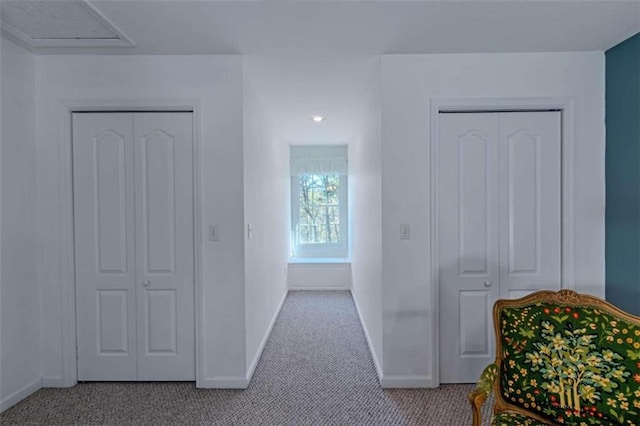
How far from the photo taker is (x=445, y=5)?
194 cm

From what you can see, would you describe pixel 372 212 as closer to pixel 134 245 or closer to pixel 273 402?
pixel 273 402

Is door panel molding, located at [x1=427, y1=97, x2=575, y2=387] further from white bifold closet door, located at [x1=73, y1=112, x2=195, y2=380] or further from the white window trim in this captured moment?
the white window trim

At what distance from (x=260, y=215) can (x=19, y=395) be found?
2.14 meters

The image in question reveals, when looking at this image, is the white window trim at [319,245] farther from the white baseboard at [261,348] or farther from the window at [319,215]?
the white baseboard at [261,348]

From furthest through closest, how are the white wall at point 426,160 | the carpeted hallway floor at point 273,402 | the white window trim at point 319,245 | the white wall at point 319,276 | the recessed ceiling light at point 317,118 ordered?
the white window trim at point 319,245 < the white wall at point 319,276 < the recessed ceiling light at point 317,118 < the white wall at point 426,160 < the carpeted hallway floor at point 273,402

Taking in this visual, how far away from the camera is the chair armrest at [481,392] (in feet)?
4.76

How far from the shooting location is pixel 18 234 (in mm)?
2424

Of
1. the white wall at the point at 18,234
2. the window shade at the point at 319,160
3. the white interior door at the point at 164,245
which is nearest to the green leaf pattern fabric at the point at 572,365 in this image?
the white interior door at the point at 164,245

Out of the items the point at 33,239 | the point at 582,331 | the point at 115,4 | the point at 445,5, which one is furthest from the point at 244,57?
the point at 582,331

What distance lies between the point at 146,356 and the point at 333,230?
3797mm

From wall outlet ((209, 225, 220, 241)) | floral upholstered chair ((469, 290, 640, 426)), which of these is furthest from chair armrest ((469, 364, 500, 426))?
wall outlet ((209, 225, 220, 241))

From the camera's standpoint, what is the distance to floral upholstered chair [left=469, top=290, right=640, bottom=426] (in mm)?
1448

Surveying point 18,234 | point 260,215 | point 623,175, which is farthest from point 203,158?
point 623,175

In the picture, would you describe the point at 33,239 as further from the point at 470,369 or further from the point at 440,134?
the point at 470,369
